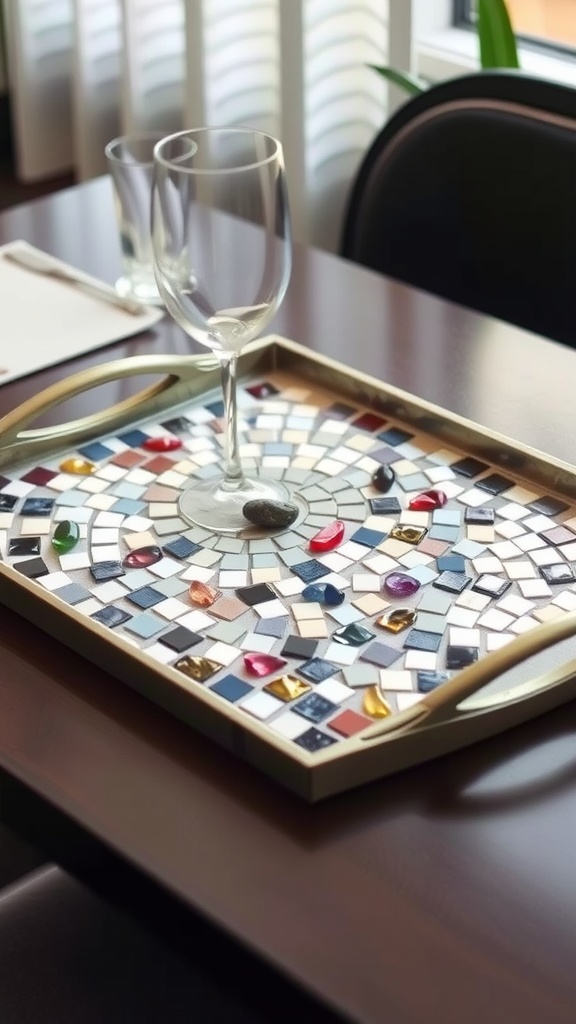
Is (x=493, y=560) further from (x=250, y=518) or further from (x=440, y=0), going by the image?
(x=440, y=0)

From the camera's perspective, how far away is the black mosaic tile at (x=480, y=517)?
33.3 inches

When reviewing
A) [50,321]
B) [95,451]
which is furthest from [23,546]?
[50,321]

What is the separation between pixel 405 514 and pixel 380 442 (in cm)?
9

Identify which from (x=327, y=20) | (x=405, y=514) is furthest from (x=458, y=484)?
(x=327, y=20)

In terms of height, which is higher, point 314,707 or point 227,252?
point 227,252

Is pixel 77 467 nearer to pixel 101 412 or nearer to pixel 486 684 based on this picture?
pixel 101 412

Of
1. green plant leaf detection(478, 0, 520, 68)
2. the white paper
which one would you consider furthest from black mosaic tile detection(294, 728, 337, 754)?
green plant leaf detection(478, 0, 520, 68)

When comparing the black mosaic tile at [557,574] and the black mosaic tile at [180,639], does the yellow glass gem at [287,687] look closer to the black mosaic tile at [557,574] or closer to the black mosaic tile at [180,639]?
the black mosaic tile at [180,639]

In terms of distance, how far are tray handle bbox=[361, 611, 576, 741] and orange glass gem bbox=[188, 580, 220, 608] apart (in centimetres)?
15

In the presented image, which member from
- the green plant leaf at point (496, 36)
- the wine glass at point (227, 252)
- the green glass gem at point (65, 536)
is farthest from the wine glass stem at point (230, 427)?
the green plant leaf at point (496, 36)

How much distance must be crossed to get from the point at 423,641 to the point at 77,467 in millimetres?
289

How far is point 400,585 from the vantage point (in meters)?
0.79

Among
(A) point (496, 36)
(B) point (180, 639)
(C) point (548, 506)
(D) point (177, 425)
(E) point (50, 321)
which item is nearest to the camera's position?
(B) point (180, 639)

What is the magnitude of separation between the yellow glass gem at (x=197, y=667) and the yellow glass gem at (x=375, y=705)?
0.27 feet
